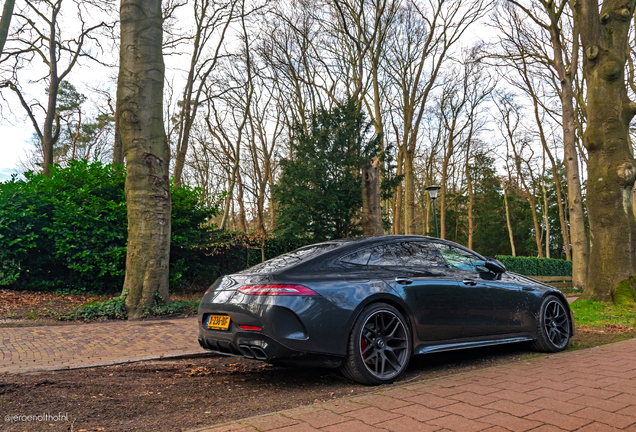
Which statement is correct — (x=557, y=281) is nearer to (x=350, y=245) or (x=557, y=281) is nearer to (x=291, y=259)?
(x=350, y=245)

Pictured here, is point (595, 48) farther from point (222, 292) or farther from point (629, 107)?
point (222, 292)

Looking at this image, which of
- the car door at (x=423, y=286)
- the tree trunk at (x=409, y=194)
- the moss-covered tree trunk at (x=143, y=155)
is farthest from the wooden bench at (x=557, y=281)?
the car door at (x=423, y=286)

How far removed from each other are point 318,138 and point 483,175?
2845cm

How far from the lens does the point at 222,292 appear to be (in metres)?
4.20

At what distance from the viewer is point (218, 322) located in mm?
4098

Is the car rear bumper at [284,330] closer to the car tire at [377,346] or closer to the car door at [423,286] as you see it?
the car tire at [377,346]

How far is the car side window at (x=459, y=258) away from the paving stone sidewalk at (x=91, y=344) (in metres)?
3.26

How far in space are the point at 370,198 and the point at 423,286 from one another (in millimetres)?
10428

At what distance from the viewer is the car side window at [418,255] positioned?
15.3ft

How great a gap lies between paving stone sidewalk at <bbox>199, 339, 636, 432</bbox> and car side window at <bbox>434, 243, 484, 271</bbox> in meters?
1.19

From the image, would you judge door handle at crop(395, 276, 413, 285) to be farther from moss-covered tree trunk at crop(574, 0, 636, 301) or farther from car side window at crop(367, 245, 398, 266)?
moss-covered tree trunk at crop(574, 0, 636, 301)

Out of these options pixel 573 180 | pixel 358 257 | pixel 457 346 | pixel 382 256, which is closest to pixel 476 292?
pixel 457 346

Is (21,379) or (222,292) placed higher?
(222,292)

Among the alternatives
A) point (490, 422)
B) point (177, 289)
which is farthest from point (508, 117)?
point (490, 422)
